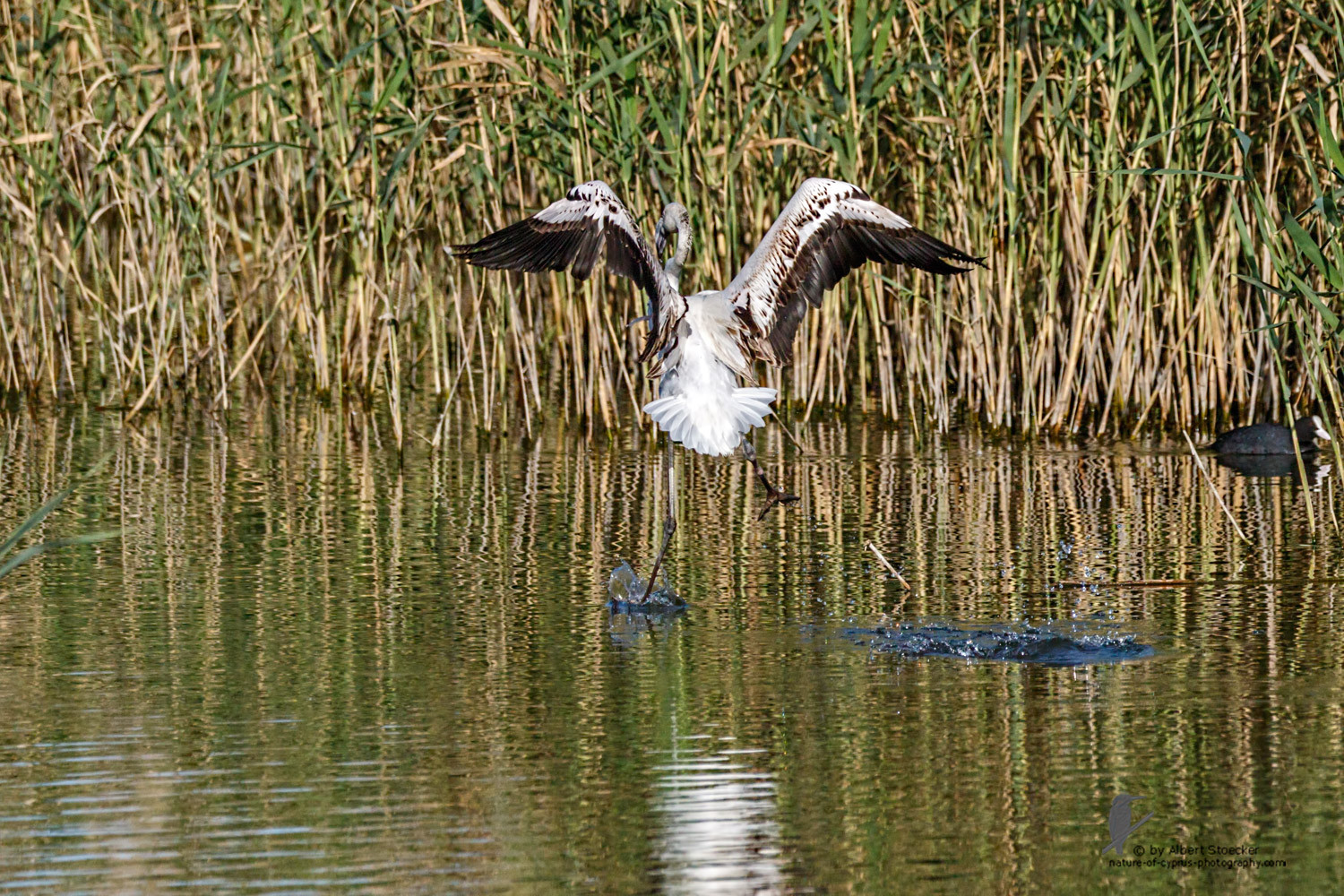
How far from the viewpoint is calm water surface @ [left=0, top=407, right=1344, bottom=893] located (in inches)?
148

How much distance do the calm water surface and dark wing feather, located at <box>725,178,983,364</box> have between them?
0.82 meters

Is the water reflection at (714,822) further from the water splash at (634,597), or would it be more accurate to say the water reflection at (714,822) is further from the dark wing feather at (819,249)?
the dark wing feather at (819,249)

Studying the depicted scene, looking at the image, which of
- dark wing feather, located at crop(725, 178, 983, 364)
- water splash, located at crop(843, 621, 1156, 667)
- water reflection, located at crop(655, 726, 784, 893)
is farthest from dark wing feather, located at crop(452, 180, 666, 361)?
water reflection, located at crop(655, 726, 784, 893)

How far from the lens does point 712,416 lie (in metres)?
6.66

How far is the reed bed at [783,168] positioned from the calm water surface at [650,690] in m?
0.91

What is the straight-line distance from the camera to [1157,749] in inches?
171

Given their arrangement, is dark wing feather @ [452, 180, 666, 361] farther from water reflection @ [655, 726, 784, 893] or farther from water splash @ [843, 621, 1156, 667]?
water reflection @ [655, 726, 784, 893]

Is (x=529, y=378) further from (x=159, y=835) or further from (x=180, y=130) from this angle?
(x=159, y=835)

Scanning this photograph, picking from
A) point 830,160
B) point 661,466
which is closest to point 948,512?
point 661,466

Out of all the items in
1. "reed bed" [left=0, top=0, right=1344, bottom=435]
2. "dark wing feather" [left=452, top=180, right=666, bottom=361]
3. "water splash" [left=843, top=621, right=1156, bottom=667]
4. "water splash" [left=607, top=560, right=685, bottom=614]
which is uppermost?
"reed bed" [left=0, top=0, right=1344, bottom=435]

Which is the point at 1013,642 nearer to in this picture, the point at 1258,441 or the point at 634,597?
the point at 634,597

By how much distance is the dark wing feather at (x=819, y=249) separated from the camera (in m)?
6.89

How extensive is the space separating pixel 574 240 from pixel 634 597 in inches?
46.0

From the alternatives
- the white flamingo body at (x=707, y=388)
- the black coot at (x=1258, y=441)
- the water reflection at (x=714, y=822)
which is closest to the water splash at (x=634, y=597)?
the white flamingo body at (x=707, y=388)
